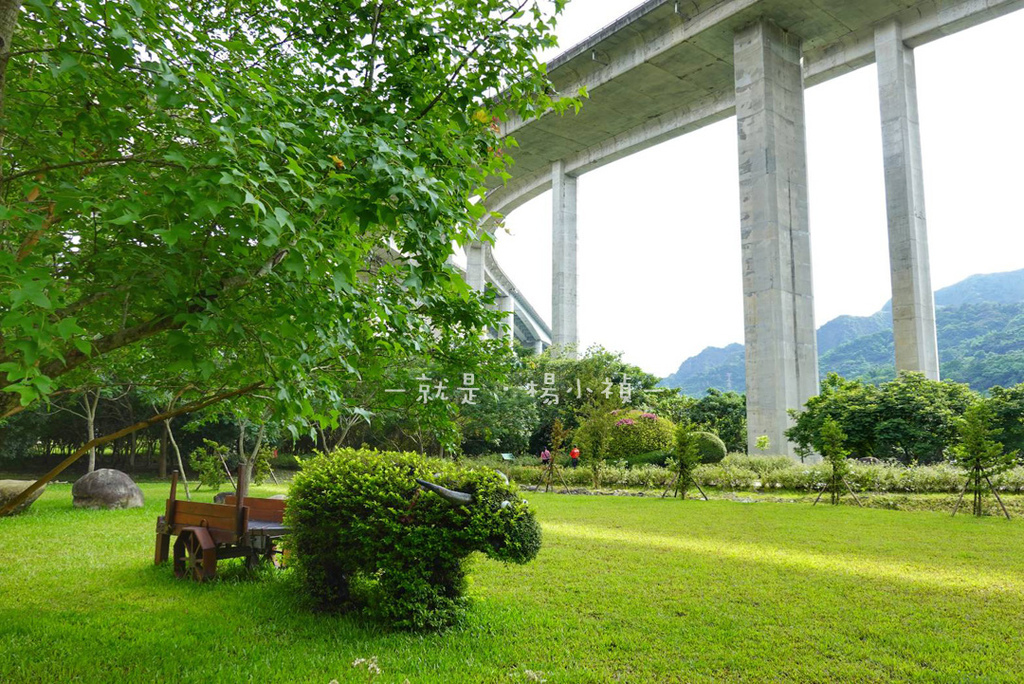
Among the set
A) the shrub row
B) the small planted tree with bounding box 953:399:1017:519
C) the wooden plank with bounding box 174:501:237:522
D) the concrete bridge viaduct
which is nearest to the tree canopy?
the wooden plank with bounding box 174:501:237:522

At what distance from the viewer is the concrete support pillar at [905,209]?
19.1 m

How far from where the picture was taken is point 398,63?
156 inches

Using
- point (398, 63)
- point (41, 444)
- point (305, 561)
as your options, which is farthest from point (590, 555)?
point (41, 444)

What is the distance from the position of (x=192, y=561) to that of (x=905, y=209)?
20.2m

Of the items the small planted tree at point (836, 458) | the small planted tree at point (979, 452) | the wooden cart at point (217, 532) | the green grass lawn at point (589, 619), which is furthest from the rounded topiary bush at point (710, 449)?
the wooden cart at point (217, 532)

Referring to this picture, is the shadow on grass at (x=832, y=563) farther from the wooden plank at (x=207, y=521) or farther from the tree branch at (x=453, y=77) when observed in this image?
the tree branch at (x=453, y=77)

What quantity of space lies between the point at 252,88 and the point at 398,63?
3.56 ft

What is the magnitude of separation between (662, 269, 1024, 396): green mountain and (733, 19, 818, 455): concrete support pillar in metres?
14.2

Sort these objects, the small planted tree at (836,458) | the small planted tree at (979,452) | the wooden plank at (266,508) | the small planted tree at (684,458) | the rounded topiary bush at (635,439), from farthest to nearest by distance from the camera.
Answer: the rounded topiary bush at (635,439), the small planted tree at (684,458), the small planted tree at (836,458), the small planted tree at (979,452), the wooden plank at (266,508)

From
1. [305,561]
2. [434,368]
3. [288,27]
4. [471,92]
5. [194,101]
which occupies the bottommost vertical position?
[305,561]

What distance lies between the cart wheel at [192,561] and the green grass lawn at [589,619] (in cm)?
15

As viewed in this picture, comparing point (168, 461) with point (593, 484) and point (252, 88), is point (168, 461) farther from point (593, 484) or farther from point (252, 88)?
point (252, 88)

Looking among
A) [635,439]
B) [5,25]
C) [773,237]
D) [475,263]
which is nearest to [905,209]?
[773,237]

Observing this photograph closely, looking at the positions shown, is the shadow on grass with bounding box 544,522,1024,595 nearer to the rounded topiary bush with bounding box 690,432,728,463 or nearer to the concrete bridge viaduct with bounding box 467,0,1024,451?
the rounded topiary bush with bounding box 690,432,728,463
